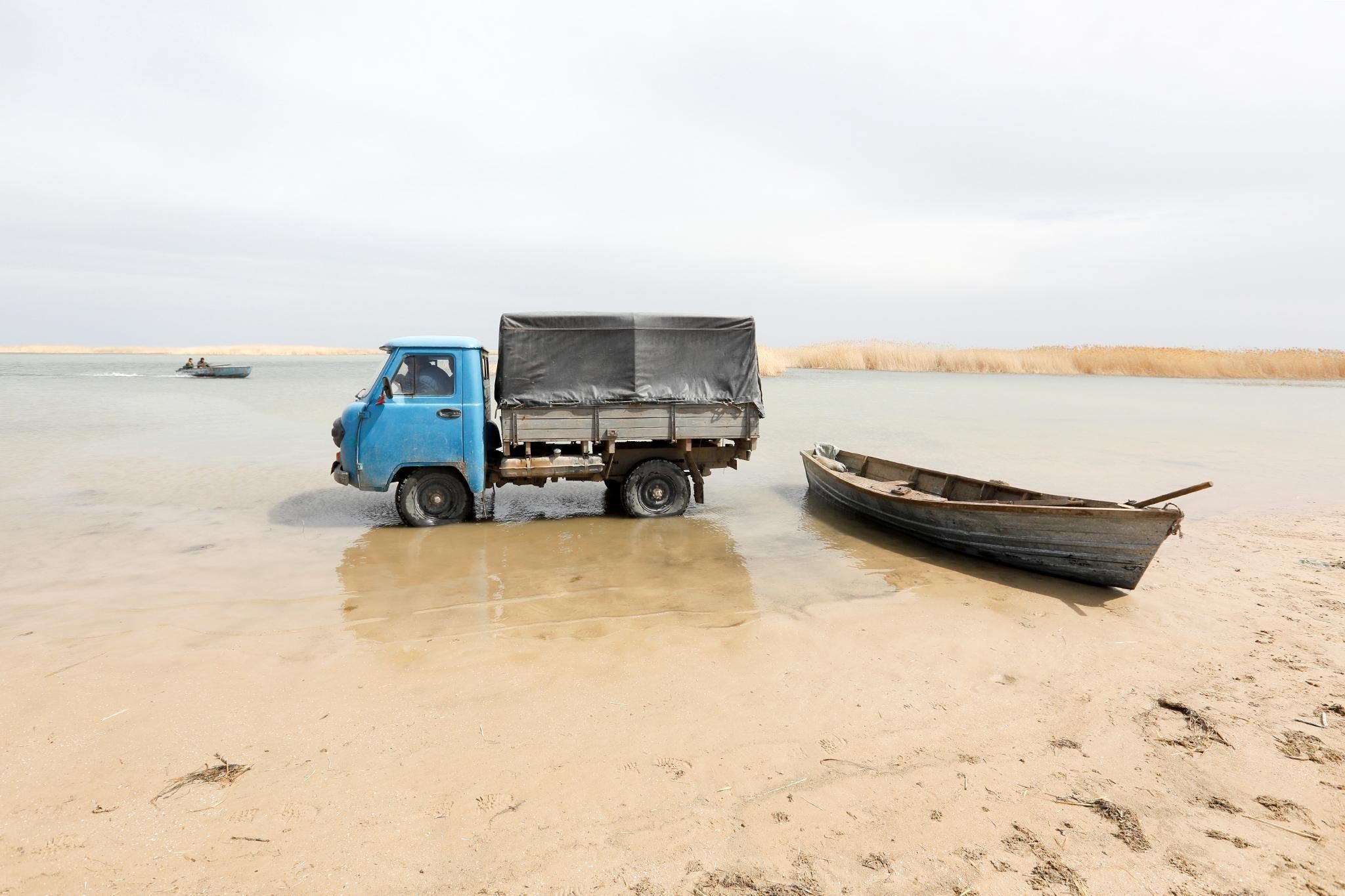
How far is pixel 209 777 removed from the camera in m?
3.88

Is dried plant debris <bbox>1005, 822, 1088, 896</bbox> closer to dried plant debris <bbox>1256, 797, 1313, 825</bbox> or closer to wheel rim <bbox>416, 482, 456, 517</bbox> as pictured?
dried plant debris <bbox>1256, 797, 1313, 825</bbox>

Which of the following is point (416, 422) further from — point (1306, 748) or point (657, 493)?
point (1306, 748)

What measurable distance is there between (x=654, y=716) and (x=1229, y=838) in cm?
317

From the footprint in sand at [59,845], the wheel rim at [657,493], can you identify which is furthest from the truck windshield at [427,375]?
the footprint in sand at [59,845]

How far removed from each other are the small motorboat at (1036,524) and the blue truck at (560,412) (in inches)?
95.7

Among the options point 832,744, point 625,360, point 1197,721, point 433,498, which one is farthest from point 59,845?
point 625,360

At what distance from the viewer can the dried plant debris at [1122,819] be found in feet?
11.4

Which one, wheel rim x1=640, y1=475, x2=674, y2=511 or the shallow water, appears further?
wheel rim x1=640, y1=475, x2=674, y2=511

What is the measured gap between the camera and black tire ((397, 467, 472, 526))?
31.3 ft

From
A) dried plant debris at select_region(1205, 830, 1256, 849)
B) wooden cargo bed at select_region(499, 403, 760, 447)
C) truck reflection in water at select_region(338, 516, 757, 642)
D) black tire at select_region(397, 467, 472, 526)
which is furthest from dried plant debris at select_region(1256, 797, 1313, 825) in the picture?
black tire at select_region(397, 467, 472, 526)

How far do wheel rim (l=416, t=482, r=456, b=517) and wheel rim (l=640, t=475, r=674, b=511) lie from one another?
278 centimetres

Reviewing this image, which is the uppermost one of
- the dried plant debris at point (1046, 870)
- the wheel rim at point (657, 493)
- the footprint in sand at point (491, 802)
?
the wheel rim at point (657, 493)

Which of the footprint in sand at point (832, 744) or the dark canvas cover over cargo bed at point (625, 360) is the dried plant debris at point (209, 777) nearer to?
the footprint in sand at point (832, 744)

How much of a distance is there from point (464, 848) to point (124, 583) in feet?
20.2
